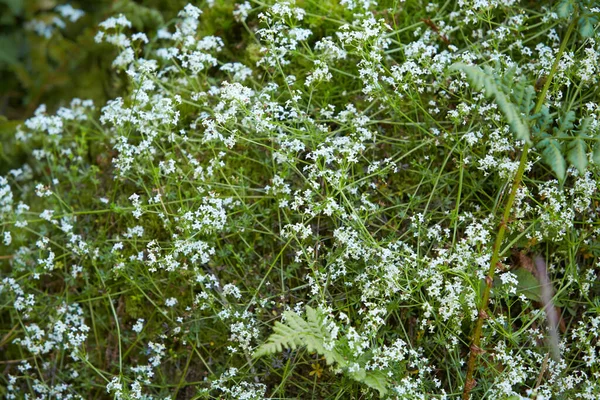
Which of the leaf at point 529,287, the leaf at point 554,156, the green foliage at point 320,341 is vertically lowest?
the green foliage at point 320,341

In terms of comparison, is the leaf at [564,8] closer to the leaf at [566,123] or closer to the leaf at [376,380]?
the leaf at [566,123]

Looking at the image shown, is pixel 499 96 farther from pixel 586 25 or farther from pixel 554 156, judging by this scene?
pixel 586 25

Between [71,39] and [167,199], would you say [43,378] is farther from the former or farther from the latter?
[71,39]

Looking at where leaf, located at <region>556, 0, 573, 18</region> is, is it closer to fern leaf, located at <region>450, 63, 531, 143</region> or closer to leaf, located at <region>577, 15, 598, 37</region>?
leaf, located at <region>577, 15, 598, 37</region>

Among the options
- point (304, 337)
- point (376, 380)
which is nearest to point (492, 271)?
point (376, 380)

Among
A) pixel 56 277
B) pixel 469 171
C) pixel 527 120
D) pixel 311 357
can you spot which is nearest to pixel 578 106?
pixel 469 171

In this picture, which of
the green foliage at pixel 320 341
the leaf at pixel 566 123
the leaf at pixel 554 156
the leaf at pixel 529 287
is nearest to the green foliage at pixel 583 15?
the leaf at pixel 566 123
